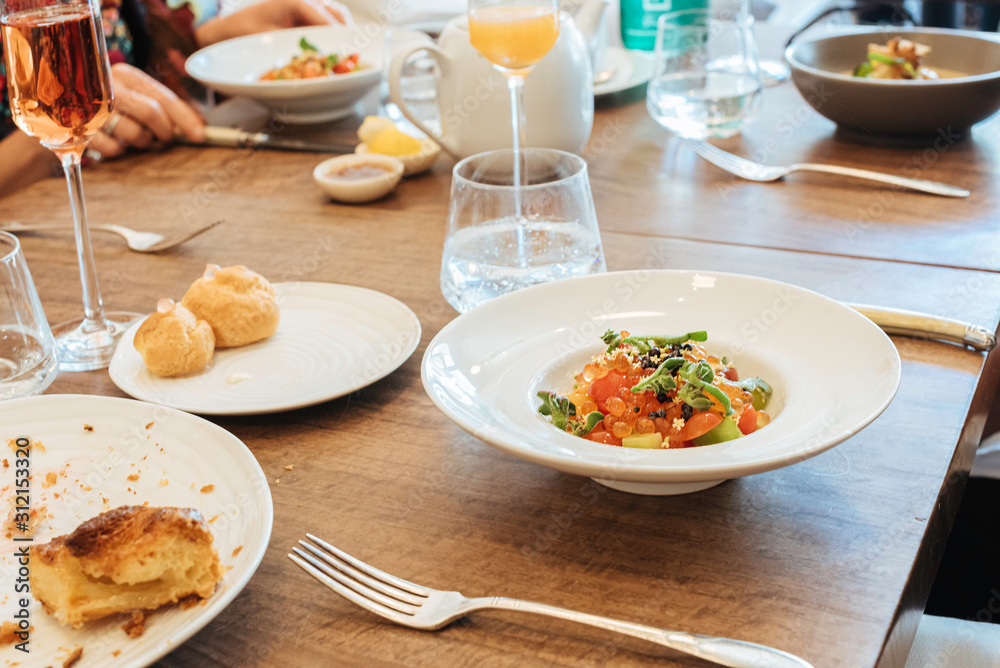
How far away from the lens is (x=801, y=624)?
58 cm

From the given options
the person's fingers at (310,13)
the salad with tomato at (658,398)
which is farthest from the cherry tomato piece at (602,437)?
the person's fingers at (310,13)

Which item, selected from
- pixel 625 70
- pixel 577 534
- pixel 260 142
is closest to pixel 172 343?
pixel 577 534

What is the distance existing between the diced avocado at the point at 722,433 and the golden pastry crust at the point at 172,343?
20.5 inches

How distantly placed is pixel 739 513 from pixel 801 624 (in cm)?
13

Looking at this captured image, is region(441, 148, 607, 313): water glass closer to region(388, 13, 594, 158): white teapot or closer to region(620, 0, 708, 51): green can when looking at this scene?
region(388, 13, 594, 158): white teapot

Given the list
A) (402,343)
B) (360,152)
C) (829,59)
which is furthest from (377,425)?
(829,59)

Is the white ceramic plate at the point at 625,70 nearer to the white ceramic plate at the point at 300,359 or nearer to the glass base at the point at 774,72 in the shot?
the glass base at the point at 774,72

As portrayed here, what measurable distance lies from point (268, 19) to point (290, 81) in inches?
31.0

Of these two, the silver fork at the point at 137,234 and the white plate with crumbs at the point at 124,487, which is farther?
the silver fork at the point at 137,234

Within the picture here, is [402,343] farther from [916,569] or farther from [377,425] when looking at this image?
[916,569]

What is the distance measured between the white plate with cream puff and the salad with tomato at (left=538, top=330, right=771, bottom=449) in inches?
8.6

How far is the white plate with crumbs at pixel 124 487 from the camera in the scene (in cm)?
57

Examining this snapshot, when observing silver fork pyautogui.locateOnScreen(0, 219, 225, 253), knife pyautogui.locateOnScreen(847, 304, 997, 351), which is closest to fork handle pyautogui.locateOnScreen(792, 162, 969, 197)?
knife pyautogui.locateOnScreen(847, 304, 997, 351)

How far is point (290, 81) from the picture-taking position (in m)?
1.74
